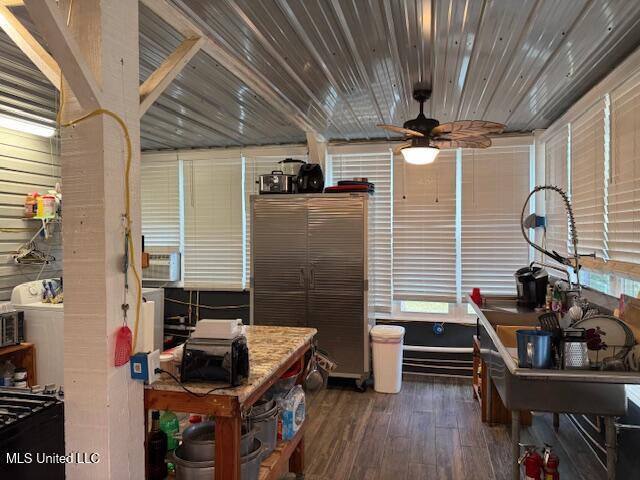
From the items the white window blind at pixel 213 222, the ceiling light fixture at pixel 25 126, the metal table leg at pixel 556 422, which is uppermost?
the ceiling light fixture at pixel 25 126

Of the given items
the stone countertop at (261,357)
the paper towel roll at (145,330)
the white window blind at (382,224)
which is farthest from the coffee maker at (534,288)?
the paper towel roll at (145,330)

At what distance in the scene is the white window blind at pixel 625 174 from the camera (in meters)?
2.64

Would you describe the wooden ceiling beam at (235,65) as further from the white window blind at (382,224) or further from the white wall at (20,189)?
the white wall at (20,189)


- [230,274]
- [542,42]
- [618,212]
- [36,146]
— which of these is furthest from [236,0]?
[230,274]

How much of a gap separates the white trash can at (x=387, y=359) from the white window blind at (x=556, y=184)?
1.69 metres

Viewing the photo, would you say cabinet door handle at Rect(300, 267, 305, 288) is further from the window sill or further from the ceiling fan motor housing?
the ceiling fan motor housing

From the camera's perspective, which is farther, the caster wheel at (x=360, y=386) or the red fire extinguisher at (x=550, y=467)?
the caster wheel at (x=360, y=386)

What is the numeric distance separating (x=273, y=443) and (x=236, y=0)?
2.25 metres

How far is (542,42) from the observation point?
2.64 metres

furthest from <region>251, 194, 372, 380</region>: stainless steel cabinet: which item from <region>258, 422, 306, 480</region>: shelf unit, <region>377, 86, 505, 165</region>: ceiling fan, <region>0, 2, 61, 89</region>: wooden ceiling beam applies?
<region>0, 2, 61, 89</region>: wooden ceiling beam

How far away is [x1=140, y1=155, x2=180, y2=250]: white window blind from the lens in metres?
5.70

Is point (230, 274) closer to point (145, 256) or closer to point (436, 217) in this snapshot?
point (436, 217)

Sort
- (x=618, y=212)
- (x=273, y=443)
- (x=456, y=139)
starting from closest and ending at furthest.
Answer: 1. (x=273, y=443)
2. (x=618, y=212)
3. (x=456, y=139)

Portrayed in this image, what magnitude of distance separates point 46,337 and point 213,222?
89.4 inches
